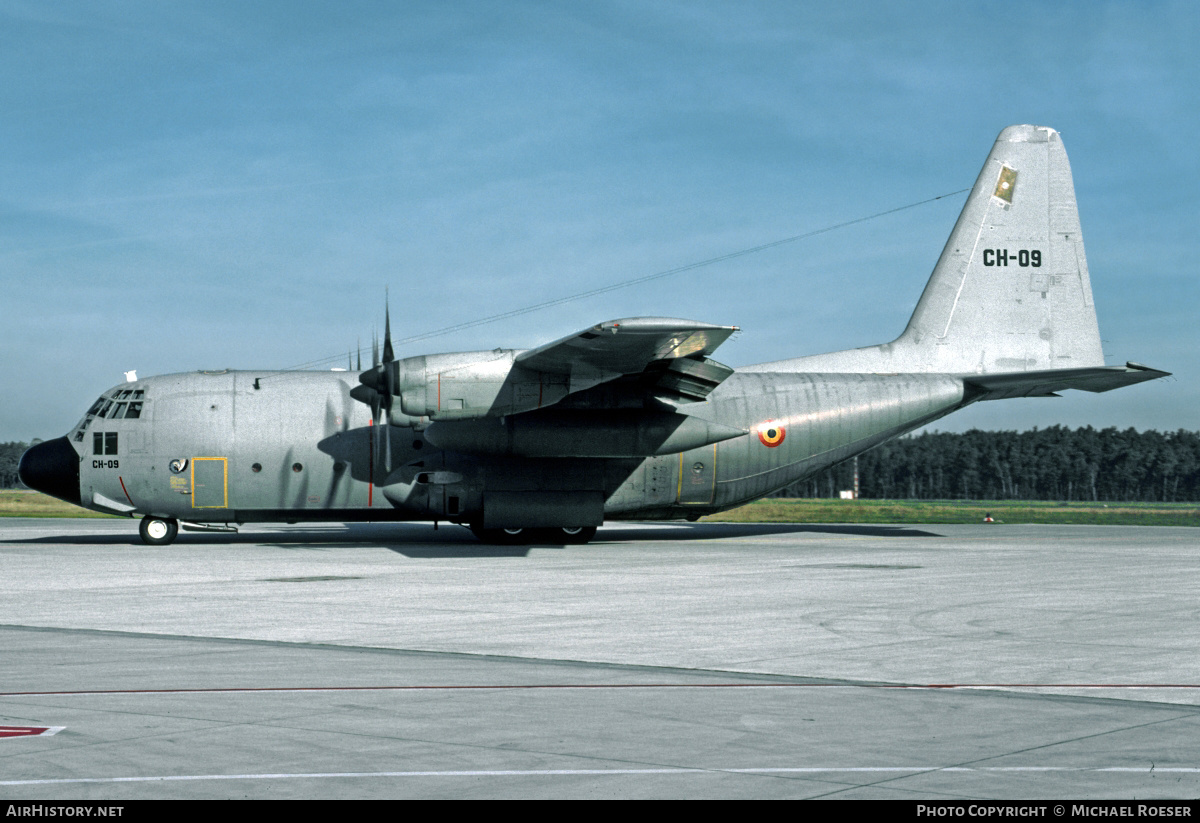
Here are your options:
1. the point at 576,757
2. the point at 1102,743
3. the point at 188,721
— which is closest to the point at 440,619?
the point at 188,721

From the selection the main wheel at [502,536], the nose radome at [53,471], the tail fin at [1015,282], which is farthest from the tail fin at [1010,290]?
the nose radome at [53,471]

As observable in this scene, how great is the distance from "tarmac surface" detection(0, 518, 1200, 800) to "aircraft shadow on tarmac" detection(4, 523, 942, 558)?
5.96 metres

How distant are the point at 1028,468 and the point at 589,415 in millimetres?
A: 151117

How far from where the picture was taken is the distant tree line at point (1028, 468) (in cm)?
15462

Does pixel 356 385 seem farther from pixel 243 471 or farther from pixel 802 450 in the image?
pixel 802 450

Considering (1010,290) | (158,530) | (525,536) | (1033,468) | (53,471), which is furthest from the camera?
(1033,468)

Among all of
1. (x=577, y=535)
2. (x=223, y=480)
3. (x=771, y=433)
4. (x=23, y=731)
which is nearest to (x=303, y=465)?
(x=223, y=480)

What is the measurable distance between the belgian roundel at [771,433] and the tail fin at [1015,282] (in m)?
4.81

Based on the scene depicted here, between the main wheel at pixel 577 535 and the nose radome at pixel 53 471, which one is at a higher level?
the nose radome at pixel 53 471

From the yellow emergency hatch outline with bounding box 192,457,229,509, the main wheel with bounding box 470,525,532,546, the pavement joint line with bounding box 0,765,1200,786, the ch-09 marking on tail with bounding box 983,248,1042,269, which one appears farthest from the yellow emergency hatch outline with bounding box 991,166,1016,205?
the pavement joint line with bounding box 0,765,1200,786

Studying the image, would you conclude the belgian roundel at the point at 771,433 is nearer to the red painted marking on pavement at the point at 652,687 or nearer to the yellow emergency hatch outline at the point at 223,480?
the yellow emergency hatch outline at the point at 223,480

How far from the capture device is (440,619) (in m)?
14.2

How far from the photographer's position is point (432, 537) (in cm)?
3278

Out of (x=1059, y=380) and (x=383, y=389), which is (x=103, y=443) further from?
(x=1059, y=380)
